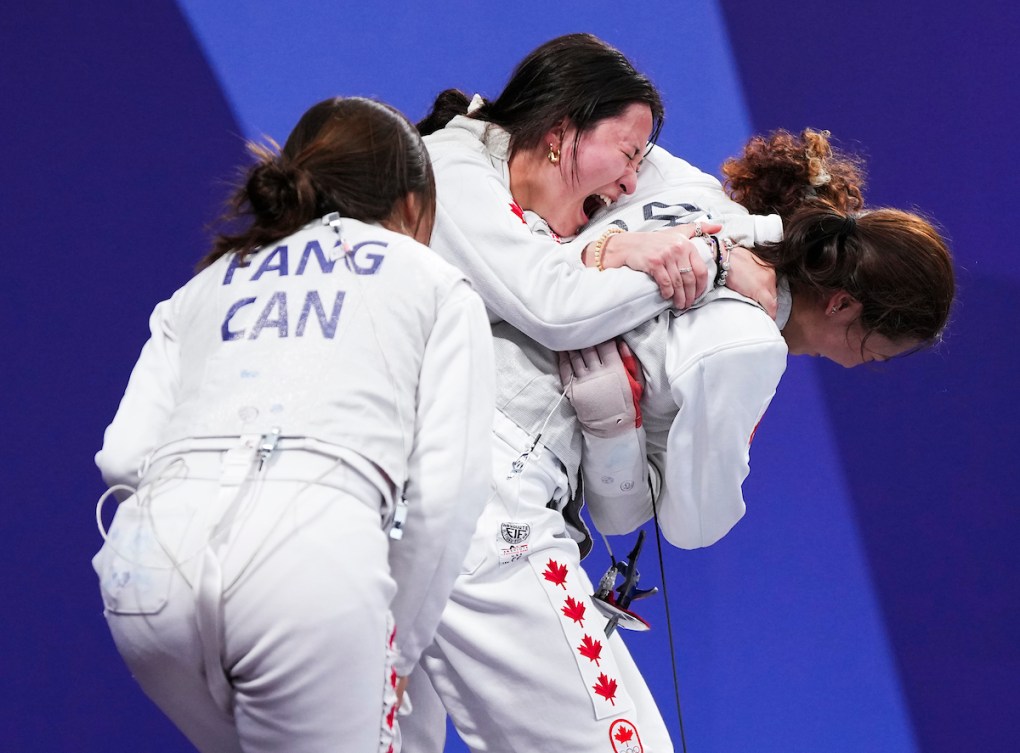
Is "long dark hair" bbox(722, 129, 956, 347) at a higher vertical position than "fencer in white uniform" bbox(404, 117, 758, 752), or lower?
higher

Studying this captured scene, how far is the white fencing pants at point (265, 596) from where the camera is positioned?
1.10 m

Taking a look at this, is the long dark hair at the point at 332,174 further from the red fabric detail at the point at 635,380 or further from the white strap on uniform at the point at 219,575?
the red fabric detail at the point at 635,380

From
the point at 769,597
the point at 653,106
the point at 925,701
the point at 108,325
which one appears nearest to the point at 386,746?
the point at 653,106

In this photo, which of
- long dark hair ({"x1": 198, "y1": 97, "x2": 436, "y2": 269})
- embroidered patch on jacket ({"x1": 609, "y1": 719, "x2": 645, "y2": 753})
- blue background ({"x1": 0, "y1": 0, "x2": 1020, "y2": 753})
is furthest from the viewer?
blue background ({"x1": 0, "y1": 0, "x2": 1020, "y2": 753})

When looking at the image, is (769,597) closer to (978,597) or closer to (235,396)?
(978,597)

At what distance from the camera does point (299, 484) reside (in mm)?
1134

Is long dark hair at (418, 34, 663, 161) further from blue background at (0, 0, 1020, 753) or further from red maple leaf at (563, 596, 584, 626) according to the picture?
blue background at (0, 0, 1020, 753)

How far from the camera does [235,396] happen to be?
119cm

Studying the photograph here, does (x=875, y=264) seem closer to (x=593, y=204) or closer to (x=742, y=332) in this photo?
(x=742, y=332)

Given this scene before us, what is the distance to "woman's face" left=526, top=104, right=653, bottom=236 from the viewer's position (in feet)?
5.85

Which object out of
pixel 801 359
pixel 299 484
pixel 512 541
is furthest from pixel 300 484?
pixel 801 359

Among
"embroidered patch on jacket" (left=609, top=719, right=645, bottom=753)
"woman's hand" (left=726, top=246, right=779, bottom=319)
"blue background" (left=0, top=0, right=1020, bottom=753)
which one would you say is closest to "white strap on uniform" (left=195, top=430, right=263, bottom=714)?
"embroidered patch on jacket" (left=609, top=719, right=645, bottom=753)

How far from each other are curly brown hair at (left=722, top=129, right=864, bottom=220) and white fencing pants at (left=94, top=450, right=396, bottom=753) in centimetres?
98

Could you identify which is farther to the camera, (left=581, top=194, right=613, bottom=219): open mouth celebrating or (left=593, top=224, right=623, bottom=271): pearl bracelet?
(left=581, top=194, right=613, bottom=219): open mouth celebrating
